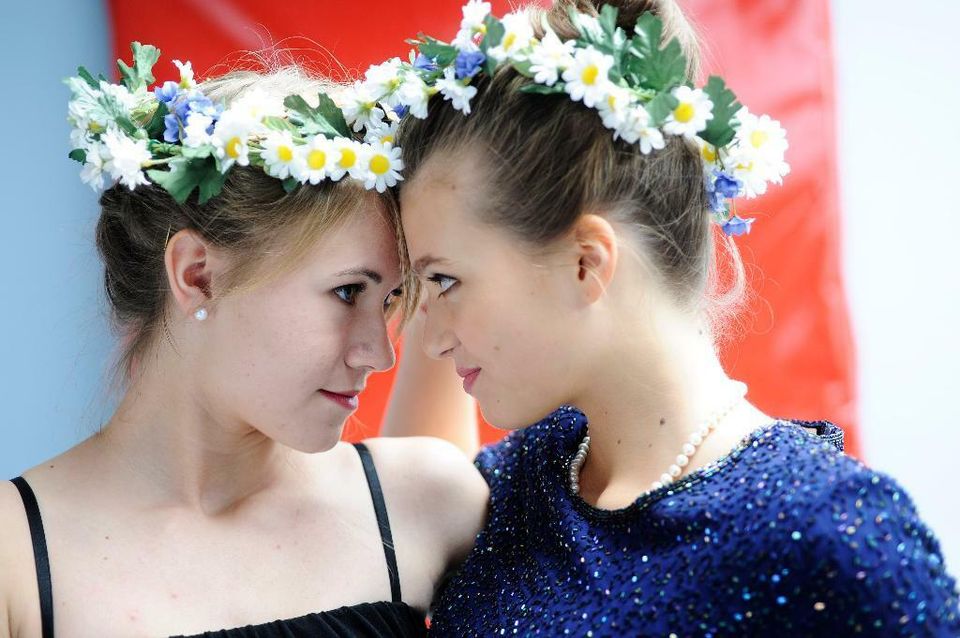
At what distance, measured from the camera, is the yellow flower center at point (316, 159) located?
144 centimetres

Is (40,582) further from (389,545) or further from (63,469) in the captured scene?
(389,545)

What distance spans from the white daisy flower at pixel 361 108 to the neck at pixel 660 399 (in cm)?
46

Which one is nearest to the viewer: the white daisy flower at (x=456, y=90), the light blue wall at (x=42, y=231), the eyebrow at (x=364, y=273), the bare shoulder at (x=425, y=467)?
the white daisy flower at (x=456, y=90)

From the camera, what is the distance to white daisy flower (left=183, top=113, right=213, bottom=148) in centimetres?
144

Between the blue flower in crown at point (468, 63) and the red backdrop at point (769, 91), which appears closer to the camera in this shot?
the blue flower in crown at point (468, 63)

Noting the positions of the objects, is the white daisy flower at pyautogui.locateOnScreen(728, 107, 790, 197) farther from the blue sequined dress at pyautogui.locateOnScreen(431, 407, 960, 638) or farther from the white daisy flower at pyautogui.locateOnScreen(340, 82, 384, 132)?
Result: the white daisy flower at pyautogui.locateOnScreen(340, 82, 384, 132)

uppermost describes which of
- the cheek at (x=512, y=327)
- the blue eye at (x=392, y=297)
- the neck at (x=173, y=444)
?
the blue eye at (x=392, y=297)

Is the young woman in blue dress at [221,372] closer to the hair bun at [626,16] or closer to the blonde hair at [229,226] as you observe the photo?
the blonde hair at [229,226]

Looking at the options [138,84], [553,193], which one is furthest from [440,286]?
[138,84]

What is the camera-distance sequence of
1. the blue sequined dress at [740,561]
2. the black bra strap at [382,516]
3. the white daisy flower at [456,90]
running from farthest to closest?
the black bra strap at [382,516] < the white daisy flower at [456,90] < the blue sequined dress at [740,561]

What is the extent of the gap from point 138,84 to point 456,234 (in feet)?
1.86

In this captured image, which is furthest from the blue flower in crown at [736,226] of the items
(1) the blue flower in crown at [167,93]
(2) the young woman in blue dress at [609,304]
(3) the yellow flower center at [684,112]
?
(1) the blue flower in crown at [167,93]

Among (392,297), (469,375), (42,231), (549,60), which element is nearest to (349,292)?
(392,297)

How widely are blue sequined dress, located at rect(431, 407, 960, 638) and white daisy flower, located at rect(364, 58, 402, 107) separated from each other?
59 centimetres
